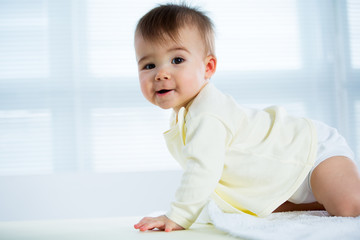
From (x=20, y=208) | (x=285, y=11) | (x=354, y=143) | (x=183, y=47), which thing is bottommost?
(x=20, y=208)

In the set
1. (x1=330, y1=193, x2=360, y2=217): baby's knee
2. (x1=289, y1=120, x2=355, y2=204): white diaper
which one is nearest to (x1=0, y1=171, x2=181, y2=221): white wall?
(x1=289, y1=120, x2=355, y2=204): white diaper

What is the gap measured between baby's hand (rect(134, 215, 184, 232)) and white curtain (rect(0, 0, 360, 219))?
1.28 meters

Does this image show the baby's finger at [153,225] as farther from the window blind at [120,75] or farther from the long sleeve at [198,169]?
the window blind at [120,75]

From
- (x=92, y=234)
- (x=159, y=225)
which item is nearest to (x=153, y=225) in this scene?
(x=159, y=225)

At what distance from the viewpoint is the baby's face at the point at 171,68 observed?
1019 mm

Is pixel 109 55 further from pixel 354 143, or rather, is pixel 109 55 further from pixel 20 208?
pixel 354 143

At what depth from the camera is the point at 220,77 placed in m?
2.21

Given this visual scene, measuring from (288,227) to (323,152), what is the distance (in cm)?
32

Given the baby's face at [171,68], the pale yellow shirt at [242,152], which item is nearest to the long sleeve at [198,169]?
the pale yellow shirt at [242,152]

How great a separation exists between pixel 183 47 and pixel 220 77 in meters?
1.20

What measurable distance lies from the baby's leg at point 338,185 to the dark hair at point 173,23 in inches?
19.1

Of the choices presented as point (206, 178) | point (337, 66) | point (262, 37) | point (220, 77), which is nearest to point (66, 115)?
point (220, 77)

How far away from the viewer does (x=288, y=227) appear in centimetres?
76

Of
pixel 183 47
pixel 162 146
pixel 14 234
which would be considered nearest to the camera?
pixel 14 234
